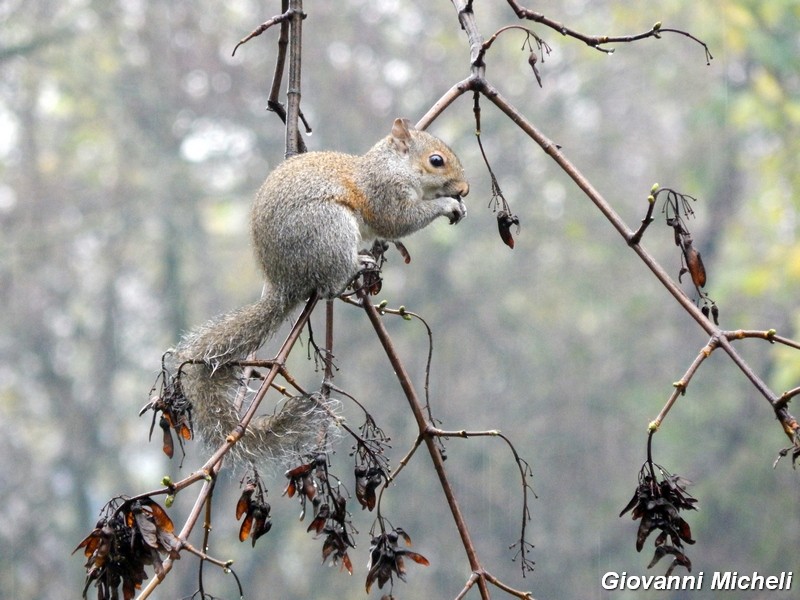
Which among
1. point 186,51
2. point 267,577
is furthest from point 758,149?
point 267,577

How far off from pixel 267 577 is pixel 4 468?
2634 millimetres

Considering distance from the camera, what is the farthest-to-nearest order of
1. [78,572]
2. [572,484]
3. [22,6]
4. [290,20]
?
[572,484], [78,572], [22,6], [290,20]

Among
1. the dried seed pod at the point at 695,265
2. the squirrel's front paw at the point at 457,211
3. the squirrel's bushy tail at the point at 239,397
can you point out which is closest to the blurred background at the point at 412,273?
the squirrel's front paw at the point at 457,211

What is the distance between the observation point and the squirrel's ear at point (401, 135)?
2.42 meters

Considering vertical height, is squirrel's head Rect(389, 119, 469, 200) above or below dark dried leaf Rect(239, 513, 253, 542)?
above

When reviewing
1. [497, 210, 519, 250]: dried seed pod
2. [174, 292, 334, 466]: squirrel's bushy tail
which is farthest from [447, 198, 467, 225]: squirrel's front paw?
[497, 210, 519, 250]: dried seed pod

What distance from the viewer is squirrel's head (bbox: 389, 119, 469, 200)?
250 cm

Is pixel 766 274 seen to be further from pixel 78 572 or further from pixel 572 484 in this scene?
pixel 78 572

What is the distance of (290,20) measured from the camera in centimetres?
160

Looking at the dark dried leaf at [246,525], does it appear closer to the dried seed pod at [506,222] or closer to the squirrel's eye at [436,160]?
the dried seed pod at [506,222]

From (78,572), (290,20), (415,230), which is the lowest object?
(290,20)

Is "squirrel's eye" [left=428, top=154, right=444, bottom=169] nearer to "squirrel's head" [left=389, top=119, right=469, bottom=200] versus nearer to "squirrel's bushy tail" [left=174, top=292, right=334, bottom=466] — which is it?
"squirrel's head" [left=389, top=119, right=469, bottom=200]

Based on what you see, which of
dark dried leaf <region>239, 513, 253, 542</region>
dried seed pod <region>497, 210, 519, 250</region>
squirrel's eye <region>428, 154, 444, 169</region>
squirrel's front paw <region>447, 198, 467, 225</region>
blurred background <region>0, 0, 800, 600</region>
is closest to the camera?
dark dried leaf <region>239, 513, 253, 542</region>

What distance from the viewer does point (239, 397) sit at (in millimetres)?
1672
